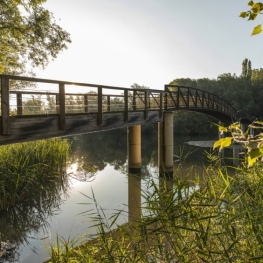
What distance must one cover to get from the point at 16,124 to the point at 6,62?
12.1m

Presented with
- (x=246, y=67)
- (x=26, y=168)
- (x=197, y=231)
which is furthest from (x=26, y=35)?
(x=246, y=67)

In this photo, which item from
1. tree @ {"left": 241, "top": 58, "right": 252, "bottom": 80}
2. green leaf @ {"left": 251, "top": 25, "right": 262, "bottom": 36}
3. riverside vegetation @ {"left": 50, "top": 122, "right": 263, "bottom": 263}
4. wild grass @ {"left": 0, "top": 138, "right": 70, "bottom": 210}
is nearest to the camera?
green leaf @ {"left": 251, "top": 25, "right": 262, "bottom": 36}

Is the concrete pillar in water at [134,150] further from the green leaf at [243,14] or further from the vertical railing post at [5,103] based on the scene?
the green leaf at [243,14]

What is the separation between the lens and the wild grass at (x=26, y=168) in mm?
9281

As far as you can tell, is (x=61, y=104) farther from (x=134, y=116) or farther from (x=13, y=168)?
(x=134, y=116)

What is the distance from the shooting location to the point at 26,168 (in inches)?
406

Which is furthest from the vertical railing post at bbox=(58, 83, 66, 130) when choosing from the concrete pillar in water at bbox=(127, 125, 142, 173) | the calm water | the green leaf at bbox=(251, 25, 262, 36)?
the concrete pillar in water at bbox=(127, 125, 142, 173)

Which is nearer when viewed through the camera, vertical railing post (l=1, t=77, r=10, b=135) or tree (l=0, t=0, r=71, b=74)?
vertical railing post (l=1, t=77, r=10, b=135)

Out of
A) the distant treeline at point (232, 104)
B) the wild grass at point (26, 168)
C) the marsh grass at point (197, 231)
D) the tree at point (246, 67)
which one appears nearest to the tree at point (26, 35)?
the wild grass at point (26, 168)

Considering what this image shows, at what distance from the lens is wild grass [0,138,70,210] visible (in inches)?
365

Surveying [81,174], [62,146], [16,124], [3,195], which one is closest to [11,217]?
[3,195]

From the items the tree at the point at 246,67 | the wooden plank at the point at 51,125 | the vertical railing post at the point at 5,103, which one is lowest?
the wooden plank at the point at 51,125

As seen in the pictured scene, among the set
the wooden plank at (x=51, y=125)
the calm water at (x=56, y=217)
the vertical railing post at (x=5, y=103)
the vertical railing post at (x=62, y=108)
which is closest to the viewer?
the vertical railing post at (x=5, y=103)

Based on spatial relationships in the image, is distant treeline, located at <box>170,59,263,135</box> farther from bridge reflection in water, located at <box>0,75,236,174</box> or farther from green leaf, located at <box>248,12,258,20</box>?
green leaf, located at <box>248,12,258,20</box>
